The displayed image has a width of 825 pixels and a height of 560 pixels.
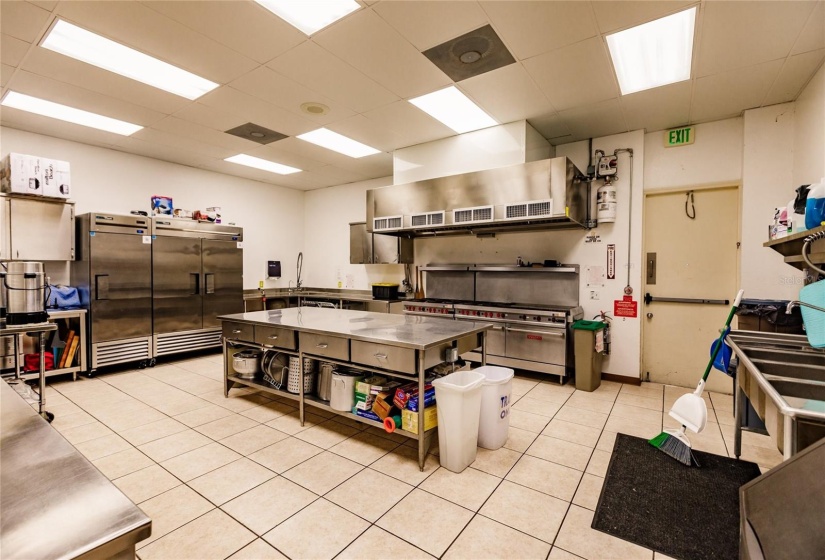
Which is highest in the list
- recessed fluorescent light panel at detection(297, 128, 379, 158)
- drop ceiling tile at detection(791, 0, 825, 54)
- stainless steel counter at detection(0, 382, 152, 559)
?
recessed fluorescent light panel at detection(297, 128, 379, 158)

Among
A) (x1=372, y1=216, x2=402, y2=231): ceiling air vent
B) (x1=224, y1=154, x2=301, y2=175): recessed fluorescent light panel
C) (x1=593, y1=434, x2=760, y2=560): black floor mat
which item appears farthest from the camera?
(x1=224, y1=154, x2=301, y2=175): recessed fluorescent light panel

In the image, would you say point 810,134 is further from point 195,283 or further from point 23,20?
point 195,283

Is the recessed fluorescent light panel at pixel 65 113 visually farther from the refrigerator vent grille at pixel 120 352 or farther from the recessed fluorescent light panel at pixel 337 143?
the refrigerator vent grille at pixel 120 352

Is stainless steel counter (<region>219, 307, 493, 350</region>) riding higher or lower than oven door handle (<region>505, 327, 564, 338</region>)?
higher

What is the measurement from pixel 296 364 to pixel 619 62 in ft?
13.0

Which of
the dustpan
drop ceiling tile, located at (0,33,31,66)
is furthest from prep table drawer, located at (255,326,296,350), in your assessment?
the dustpan

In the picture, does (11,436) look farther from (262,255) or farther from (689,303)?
(262,255)

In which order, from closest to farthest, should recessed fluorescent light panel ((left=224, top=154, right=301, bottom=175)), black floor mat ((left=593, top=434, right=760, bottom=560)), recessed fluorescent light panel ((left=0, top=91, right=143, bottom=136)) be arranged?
black floor mat ((left=593, top=434, right=760, bottom=560)), recessed fluorescent light panel ((left=0, top=91, right=143, bottom=136)), recessed fluorescent light panel ((left=224, top=154, right=301, bottom=175))

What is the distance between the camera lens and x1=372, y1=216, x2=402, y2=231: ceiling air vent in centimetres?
540

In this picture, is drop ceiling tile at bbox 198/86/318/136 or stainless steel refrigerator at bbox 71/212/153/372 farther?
stainless steel refrigerator at bbox 71/212/153/372

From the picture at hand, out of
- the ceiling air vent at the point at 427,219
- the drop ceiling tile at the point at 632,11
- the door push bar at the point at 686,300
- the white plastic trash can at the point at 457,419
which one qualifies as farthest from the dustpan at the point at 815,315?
the ceiling air vent at the point at 427,219

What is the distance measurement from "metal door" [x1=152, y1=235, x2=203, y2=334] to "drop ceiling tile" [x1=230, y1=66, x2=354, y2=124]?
118 inches

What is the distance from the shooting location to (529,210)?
429 centimetres

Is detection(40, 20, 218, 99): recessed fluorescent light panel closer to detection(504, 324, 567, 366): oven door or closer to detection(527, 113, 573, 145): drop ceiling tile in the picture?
detection(527, 113, 573, 145): drop ceiling tile
